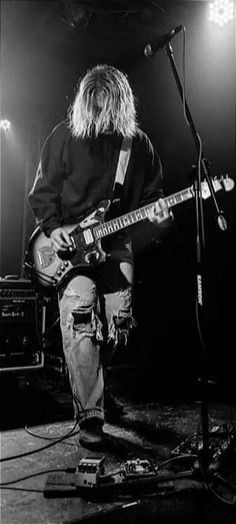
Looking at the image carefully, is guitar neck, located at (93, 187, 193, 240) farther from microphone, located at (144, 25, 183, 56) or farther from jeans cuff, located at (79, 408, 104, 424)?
jeans cuff, located at (79, 408, 104, 424)

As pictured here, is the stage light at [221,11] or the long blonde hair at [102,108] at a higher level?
the stage light at [221,11]

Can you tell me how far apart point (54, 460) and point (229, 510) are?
816 millimetres

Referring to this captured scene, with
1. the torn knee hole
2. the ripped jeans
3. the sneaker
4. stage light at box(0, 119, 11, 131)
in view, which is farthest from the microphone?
stage light at box(0, 119, 11, 131)

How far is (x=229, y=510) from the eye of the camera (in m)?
1.30

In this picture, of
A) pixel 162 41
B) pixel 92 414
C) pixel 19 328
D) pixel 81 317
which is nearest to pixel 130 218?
pixel 81 317

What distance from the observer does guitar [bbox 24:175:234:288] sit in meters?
2.27

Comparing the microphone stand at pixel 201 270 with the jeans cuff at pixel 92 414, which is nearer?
the microphone stand at pixel 201 270

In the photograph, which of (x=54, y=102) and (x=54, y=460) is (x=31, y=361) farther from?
(x=54, y=102)

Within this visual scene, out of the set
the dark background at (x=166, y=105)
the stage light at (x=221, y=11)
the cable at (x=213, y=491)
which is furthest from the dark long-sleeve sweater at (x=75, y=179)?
the stage light at (x=221, y=11)

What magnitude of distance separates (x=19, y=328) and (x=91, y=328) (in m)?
1.23

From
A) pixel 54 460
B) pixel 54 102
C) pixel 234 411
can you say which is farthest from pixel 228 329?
pixel 54 102

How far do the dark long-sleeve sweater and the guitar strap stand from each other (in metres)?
0.02

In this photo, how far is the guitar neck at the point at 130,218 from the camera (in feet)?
7.55

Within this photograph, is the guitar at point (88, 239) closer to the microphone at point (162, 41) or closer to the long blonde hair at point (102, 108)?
the long blonde hair at point (102, 108)
